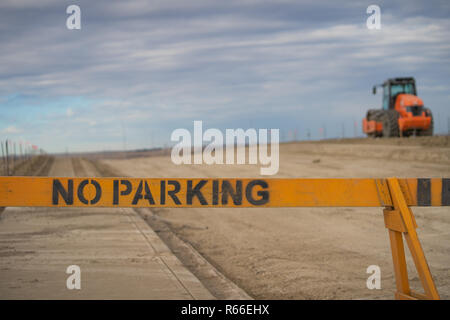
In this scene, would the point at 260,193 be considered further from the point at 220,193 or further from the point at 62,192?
the point at 62,192

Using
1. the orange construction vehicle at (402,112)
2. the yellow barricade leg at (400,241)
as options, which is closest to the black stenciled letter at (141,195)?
the yellow barricade leg at (400,241)

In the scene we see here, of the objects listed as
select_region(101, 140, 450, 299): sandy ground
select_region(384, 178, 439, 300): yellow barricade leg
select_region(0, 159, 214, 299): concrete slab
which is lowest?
select_region(101, 140, 450, 299): sandy ground

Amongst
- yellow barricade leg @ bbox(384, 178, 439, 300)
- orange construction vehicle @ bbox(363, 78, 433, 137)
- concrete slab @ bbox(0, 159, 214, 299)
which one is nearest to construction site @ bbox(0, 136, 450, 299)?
concrete slab @ bbox(0, 159, 214, 299)

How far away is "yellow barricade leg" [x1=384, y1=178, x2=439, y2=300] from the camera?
4355mm

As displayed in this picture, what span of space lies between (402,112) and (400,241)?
25331 millimetres

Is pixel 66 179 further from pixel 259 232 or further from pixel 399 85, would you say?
pixel 399 85

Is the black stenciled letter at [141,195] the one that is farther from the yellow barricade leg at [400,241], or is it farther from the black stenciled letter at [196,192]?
the yellow barricade leg at [400,241]

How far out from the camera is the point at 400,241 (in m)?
4.74

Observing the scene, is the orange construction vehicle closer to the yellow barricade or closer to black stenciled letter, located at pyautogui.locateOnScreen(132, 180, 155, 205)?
the yellow barricade

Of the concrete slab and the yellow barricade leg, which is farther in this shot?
the concrete slab

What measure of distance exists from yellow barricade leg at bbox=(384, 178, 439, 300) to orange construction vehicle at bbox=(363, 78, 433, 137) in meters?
24.8

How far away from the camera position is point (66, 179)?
4.74 meters

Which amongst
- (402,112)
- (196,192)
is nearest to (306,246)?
(196,192)
